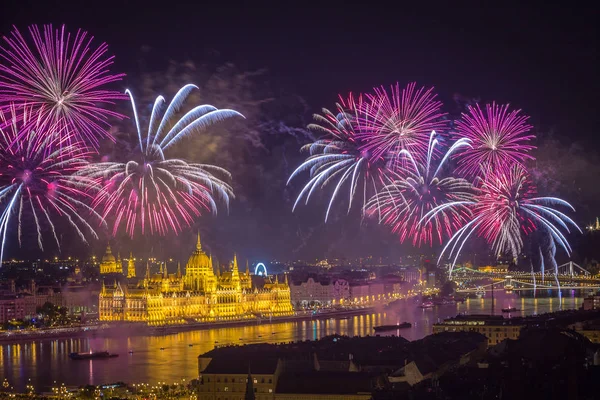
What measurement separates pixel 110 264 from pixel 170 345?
25.1 m

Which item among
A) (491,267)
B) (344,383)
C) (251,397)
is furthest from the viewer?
(491,267)

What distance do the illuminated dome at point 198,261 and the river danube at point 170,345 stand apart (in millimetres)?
6265

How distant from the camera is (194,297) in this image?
51719 mm

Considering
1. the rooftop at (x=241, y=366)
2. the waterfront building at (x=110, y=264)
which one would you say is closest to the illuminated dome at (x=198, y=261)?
the waterfront building at (x=110, y=264)

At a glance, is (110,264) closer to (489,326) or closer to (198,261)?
(198,261)

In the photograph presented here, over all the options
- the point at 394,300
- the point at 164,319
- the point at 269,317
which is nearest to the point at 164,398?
the point at 164,319

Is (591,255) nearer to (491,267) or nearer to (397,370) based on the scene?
(491,267)

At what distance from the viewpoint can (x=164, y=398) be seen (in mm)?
23672

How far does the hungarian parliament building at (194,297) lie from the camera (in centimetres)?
4902

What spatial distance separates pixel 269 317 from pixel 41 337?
13.6 m

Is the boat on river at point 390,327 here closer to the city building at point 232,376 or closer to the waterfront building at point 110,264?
the city building at point 232,376

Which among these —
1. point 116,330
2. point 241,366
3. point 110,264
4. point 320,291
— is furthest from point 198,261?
point 241,366

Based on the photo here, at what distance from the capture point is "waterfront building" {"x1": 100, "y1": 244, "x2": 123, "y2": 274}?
2436 inches

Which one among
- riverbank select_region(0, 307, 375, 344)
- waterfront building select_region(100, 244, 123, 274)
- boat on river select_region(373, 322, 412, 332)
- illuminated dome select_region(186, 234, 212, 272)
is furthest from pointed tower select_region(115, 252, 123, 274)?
boat on river select_region(373, 322, 412, 332)
